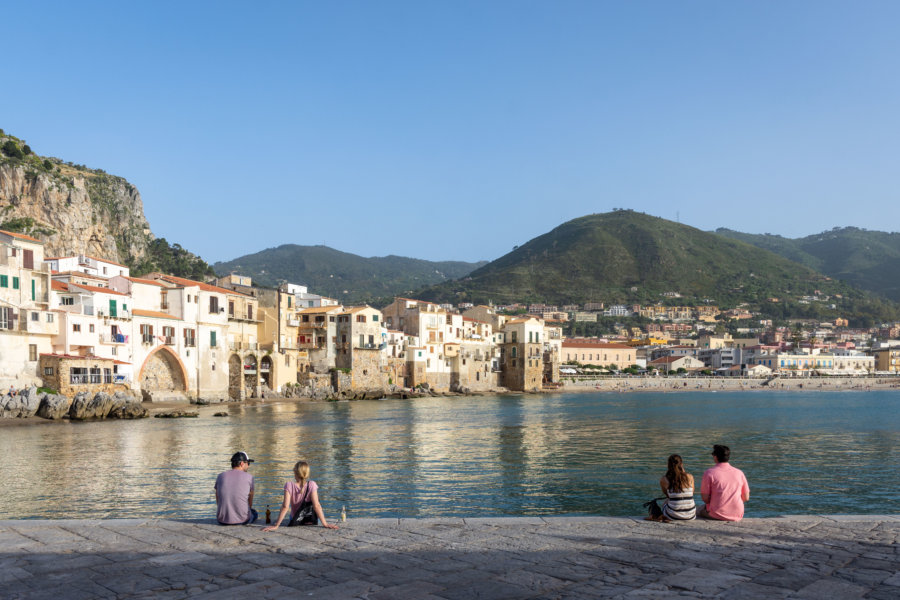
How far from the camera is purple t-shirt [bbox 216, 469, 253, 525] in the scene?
34.5 feet

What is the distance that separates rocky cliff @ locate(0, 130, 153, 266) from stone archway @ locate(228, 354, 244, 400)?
27122 mm

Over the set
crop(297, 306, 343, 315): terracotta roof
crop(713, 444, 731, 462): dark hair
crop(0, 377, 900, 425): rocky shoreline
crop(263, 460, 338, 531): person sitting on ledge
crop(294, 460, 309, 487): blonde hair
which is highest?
crop(297, 306, 343, 315): terracotta roof

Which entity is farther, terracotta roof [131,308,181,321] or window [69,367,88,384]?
terracotta roof [131,308,181,321]

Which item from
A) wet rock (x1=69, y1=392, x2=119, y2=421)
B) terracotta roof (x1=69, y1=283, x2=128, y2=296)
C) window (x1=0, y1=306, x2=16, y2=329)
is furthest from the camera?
terracotta roof (x1=69, y1=283, x2=128, y2=296)

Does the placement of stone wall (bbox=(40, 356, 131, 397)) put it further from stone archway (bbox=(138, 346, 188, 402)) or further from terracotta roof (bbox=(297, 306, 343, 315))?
terracotta roof (bbox=(297, 306, 343, 315))

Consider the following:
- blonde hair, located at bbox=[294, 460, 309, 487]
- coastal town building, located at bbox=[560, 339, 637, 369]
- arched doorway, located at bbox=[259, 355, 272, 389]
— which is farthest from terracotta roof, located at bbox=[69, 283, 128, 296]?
coastal town building, located at bbox=[560, 339, 637, 369]

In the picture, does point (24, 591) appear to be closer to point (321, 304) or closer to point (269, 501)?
point (269, 501)

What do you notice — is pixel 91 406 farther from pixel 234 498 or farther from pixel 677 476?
pixel 677 476

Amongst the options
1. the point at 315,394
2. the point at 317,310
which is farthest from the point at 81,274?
the point at 317,310

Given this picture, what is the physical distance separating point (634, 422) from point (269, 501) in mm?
33942

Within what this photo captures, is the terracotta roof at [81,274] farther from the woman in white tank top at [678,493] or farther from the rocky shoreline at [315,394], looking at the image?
the woman in white tank top at [678,493]

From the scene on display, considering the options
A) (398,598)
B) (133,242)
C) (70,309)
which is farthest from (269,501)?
(133,242)

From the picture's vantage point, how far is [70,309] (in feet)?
163

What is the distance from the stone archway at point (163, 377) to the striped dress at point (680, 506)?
168 ft
